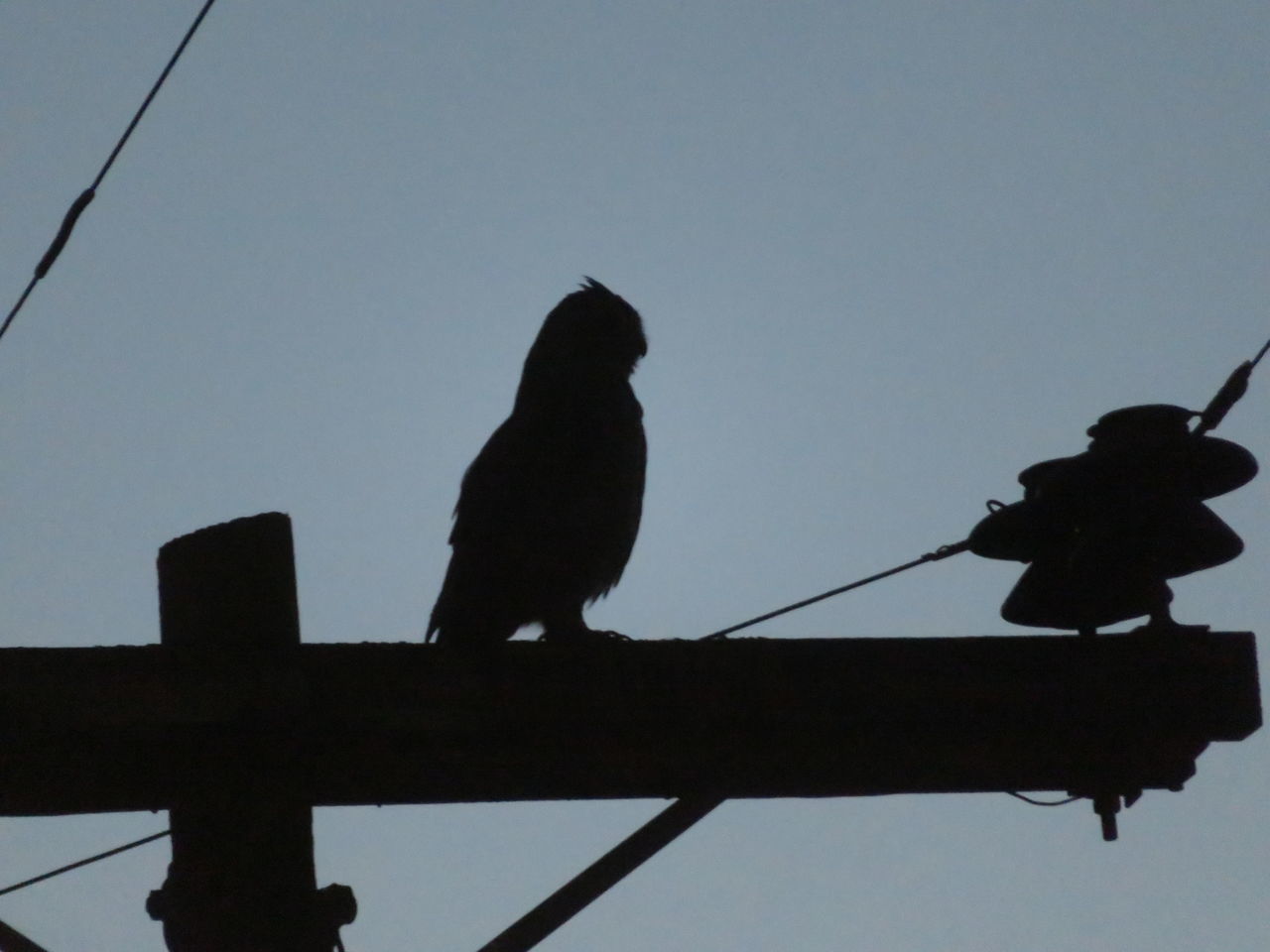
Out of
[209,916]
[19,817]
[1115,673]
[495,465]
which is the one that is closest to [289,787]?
[209,916]

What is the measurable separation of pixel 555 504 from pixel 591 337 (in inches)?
40.5

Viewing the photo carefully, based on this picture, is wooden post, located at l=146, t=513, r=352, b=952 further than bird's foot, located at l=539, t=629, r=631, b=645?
No

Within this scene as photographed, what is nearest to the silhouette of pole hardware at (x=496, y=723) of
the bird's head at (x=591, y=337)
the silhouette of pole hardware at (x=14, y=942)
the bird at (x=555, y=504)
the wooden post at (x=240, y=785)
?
the wooden post at (x=240, y=785)

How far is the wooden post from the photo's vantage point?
285 centimetres

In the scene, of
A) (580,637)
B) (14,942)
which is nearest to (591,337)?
(580,637)

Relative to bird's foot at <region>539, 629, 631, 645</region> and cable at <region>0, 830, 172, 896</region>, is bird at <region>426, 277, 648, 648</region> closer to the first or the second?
bird's foot at <region>539, 629, 631, 645</region>

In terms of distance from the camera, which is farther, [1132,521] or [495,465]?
[495,465]

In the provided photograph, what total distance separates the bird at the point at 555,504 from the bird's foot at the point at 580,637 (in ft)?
0.12

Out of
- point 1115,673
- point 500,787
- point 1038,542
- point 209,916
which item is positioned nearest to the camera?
point 209,916

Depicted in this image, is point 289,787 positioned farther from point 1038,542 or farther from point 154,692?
point 1038,542

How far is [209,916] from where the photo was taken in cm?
286

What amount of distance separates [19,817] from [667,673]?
1.19 meters

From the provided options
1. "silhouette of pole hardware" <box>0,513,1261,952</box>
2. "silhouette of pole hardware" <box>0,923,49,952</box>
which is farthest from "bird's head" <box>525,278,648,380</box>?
"silhouette of pole hardware" <box>0,923,49,952</box>

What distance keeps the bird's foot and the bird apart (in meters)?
0.04
